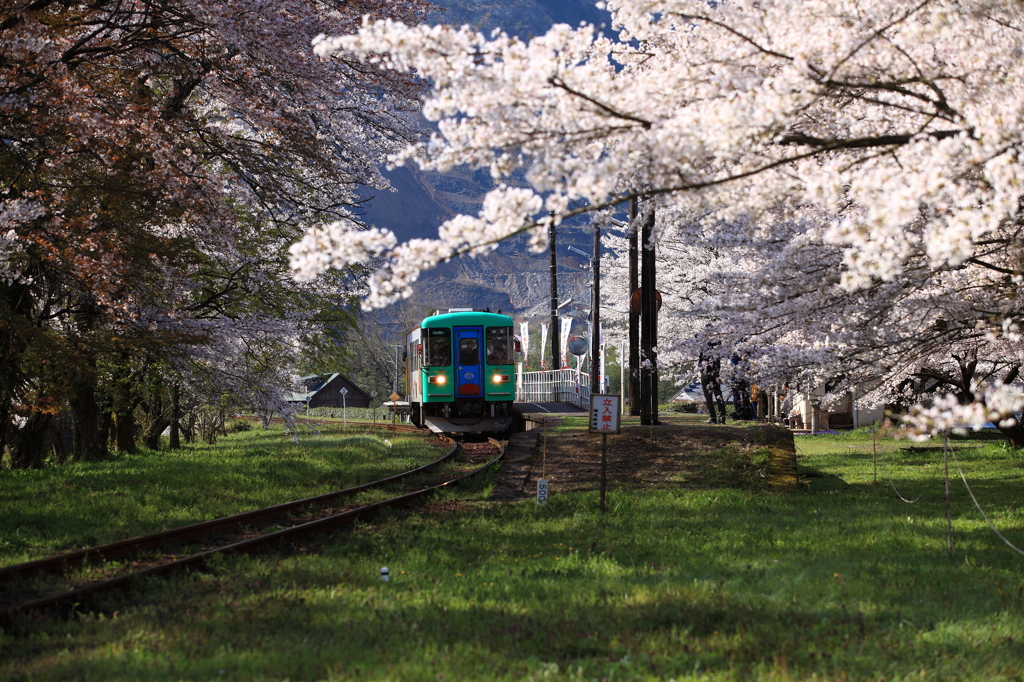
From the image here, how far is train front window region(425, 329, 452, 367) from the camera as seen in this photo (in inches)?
965

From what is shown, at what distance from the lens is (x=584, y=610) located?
5.75 metres

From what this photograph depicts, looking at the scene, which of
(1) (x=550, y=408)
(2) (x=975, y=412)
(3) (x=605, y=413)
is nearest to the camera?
(2) (x=975, y=412)

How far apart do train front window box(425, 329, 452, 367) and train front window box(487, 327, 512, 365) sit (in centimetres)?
112

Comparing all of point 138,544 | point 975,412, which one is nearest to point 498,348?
point 138,544

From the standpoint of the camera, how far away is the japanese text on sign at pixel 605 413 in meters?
11.0

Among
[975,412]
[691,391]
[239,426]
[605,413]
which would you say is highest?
[691,391]

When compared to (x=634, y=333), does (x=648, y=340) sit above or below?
below

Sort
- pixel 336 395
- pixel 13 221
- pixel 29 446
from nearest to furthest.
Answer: pixel 13 221 < pixel 29 446 < pixel 336 395

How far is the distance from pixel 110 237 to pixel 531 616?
28.2 ft

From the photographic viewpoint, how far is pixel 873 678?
4.39 meters

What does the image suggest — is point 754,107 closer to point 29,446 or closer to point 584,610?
point 584,610

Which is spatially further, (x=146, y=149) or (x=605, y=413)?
(x=146, y=149)

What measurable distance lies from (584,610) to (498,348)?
62.3 feet

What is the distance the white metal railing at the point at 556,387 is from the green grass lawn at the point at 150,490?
723 inches
